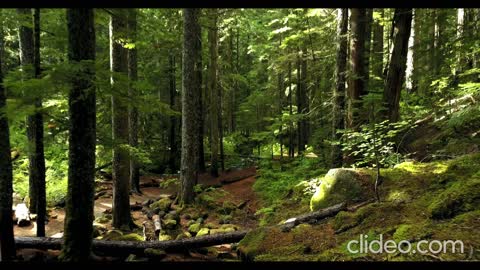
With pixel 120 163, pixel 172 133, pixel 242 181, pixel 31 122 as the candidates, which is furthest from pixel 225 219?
pixel 172 133

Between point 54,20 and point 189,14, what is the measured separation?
5.35 meters

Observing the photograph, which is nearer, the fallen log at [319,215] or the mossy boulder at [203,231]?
the fallen log at [319,215]

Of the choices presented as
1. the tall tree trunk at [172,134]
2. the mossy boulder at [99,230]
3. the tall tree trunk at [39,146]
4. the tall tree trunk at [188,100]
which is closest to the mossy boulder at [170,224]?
the mossy boulder at [99,230]

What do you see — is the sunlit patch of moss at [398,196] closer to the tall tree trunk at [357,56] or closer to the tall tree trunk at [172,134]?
the tall tree trunk at [357,56]

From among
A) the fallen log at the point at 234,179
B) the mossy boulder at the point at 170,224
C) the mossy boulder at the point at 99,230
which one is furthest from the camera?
the fallen log at the point at 234,179

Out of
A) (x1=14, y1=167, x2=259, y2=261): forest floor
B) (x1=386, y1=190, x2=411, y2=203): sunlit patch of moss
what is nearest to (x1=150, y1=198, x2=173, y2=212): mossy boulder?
(x1=14, y1=167, x2=259, y2=261): forest floor

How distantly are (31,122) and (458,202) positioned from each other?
12.0 metres

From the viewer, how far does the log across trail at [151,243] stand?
7242 mm

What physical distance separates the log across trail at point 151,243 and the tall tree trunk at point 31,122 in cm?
123
